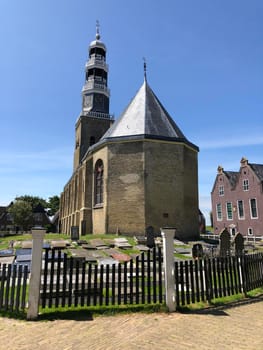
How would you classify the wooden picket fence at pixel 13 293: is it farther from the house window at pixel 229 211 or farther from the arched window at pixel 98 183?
the house window at pixel 229 211

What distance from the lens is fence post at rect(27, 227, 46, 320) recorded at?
194 inches

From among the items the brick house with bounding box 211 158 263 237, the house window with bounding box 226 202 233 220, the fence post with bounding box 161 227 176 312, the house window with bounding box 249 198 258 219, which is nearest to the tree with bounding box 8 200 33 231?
the brick house with bounding box 211 158 263 237

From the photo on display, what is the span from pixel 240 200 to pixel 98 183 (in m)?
22.8

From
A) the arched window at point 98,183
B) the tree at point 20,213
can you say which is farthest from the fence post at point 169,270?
the tree at point 20,213

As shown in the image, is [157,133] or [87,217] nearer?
[157,133]

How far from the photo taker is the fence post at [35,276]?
4.93m

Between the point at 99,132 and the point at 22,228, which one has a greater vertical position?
the point at 99,132

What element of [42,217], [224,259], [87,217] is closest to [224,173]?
[87,217]

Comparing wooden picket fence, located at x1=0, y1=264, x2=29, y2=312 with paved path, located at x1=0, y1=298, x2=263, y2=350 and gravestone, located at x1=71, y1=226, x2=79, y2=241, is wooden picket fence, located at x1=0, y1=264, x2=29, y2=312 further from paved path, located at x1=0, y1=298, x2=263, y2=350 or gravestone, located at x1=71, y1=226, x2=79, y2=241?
gravestone, located at x1=71, y1=226, x2=79, y2=241

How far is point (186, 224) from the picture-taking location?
791 inches

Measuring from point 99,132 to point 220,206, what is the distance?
74.3 feet

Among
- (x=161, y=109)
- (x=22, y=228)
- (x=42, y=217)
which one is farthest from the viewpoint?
(x=42, y=217)

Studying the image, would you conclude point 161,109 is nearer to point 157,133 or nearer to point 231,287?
point 157,133

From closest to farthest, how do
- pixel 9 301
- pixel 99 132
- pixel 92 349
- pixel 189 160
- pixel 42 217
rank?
pixel 92 349 → pixel 9 301 → pixel 189 160 → pixel 99 132 → pixel 42 217
